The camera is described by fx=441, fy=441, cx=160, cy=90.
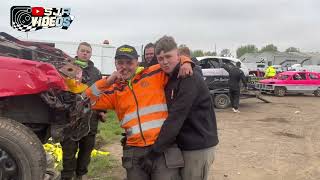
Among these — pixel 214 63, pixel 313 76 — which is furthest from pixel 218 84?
pixel 313 76

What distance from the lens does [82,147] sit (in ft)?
17.5

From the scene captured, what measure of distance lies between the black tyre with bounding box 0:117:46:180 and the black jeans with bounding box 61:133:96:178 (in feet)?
5.61

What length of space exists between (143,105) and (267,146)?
21.7 feet

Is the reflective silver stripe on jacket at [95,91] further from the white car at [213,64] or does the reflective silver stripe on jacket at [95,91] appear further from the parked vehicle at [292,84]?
the parked vehicle at [292,84]

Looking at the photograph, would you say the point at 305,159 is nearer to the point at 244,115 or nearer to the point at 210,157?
the point at 210,157

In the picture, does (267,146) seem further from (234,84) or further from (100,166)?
(234,84)

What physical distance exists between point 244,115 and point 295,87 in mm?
9063

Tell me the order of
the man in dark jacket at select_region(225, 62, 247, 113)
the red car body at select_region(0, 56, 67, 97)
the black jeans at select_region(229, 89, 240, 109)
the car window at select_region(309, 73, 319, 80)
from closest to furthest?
the red car body at select_region(0, 56, 67, 97) < the man in dark jacket at select_region(225, 62, 247, 113) < the black jeans at select_region(229, 89, 240, 109) < the car window at select_region(309, 73, 319, 80)

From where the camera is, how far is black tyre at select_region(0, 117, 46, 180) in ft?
10.6

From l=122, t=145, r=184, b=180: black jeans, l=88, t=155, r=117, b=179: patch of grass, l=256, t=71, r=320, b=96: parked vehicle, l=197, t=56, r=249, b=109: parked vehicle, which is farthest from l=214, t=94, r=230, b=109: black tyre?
l=122, t=145, r=184, b=180: black jeans

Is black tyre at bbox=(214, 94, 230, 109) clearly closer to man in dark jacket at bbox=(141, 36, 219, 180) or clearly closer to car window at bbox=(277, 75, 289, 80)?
car window at bbox=(277, 75, 289, 80)

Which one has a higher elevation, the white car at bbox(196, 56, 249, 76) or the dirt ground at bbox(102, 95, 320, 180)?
the white car at bbox(196, 56, 249, 76)

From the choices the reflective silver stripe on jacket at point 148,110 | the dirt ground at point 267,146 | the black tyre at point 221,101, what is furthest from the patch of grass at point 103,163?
the black tyre at point 221,101

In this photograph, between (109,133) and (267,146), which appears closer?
(267,146)
